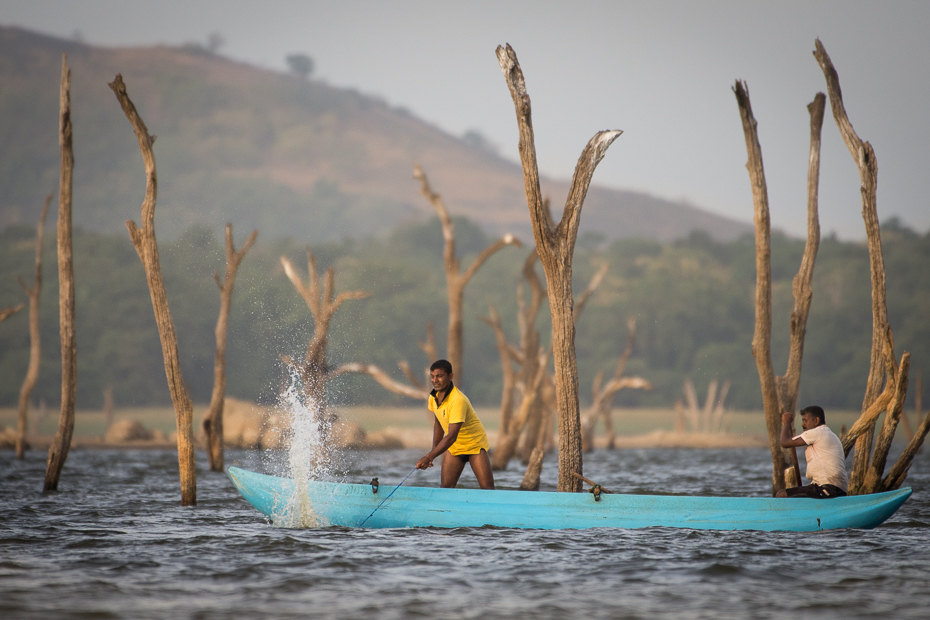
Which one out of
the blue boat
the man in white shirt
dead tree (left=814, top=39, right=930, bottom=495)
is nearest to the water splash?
the blue boat

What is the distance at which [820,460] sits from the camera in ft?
35.7

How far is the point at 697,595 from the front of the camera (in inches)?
308

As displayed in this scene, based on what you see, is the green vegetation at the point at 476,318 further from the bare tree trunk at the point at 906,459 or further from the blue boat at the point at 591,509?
the blue boat at the point at 591,509

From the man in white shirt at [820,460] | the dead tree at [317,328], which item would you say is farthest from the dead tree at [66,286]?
the man in white shirt at [820,460]

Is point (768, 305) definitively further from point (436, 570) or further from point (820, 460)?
point (436, 570)

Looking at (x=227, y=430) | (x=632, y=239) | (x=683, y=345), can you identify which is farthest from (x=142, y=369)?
(x=632, y=239)

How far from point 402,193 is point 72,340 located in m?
99.8

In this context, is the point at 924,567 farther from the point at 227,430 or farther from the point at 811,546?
the point at 227,430

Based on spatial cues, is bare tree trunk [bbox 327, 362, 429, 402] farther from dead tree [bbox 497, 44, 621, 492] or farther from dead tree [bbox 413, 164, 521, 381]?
dead tree [bbox 497, 44, 621, 492]

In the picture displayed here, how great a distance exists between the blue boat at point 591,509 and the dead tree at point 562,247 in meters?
0.63

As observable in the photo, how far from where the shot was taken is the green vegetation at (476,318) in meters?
62.4

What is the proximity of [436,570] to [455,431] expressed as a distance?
90.1 inches

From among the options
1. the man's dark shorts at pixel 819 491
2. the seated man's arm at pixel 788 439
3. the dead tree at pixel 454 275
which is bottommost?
the man's dark shorts at pixel 819 491

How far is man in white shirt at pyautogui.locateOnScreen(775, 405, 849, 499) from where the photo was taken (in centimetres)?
1077
